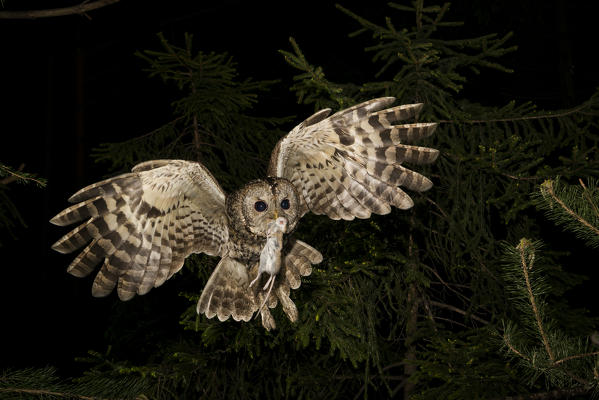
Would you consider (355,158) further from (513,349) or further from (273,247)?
(513,349)

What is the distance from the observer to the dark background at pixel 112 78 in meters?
5.21

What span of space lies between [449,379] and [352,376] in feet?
3.06

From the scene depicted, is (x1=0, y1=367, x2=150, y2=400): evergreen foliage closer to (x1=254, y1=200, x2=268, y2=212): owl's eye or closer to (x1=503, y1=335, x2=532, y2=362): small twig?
(x1=254, y1=200, x2=268, y2=212): owl's eye

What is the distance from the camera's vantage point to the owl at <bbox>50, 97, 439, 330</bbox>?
1.98 meters

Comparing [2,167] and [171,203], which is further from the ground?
[2,167]

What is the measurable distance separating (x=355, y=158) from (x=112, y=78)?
438 centimetres

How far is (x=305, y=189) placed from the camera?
7.54ft

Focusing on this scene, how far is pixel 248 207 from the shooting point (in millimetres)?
1983

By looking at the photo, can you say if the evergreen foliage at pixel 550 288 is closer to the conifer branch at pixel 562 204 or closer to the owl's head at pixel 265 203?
the conifer branch at pixel 562 204

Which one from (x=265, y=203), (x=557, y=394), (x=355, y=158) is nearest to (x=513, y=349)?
(x=557, y=394)

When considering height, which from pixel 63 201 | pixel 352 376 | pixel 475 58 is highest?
pixel 475 58

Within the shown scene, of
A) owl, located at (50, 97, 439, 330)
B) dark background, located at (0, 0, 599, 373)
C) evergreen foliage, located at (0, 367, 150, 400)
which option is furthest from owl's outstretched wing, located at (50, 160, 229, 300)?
dark background, located at (0, 0, 599, 373)

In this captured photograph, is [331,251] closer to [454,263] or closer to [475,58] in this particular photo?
[454,263]

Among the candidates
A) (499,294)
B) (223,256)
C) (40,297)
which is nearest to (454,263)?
(499,294)
